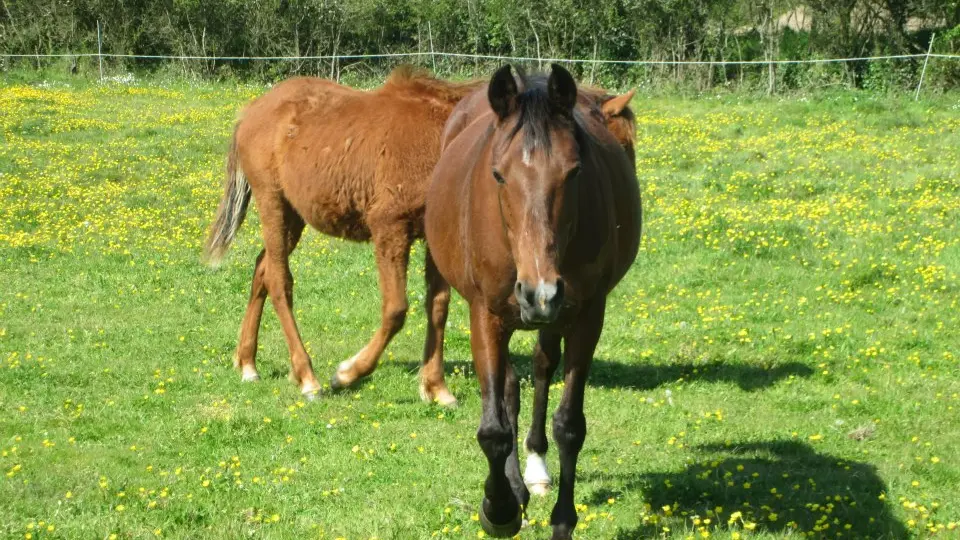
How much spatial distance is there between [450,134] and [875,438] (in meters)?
Result: 3.46

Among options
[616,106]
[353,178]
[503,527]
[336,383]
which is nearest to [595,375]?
[336,383]

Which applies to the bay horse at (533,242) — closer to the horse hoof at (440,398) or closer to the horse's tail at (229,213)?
the horse hoof at (440,398)

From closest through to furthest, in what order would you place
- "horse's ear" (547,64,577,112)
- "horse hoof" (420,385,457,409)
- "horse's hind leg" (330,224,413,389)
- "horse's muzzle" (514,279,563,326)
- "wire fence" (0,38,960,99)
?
1. "horse's muzzle" (514,279,563,326)
2. "horse's ear" (547,64,577,112)
3. "horse's hind leg" (330,224,413,389)
4. "horse hoof" (420,385,457,409)
5. "wire fence" (0,38,960,99)

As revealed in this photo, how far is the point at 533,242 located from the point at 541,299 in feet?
0.84

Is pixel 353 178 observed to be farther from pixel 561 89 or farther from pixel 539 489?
pixel 561 89

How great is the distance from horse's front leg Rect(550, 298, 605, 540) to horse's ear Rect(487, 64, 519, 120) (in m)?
1.04

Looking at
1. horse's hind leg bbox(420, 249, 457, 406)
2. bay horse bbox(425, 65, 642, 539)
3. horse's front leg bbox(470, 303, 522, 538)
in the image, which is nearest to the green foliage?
→ horse's hind leg bbox(420, 249, 457, 406)

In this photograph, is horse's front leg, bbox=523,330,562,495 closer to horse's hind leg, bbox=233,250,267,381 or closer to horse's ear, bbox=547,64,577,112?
horse's ear, bbox=547,64,577,112

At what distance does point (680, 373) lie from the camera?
29.7ft

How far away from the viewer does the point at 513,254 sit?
4676mm

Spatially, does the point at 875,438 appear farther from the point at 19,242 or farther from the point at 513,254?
the point at 19,242

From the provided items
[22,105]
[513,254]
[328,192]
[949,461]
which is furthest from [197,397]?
[22,105]

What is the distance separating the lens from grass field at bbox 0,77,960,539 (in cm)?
600

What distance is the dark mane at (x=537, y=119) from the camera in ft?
14.9
